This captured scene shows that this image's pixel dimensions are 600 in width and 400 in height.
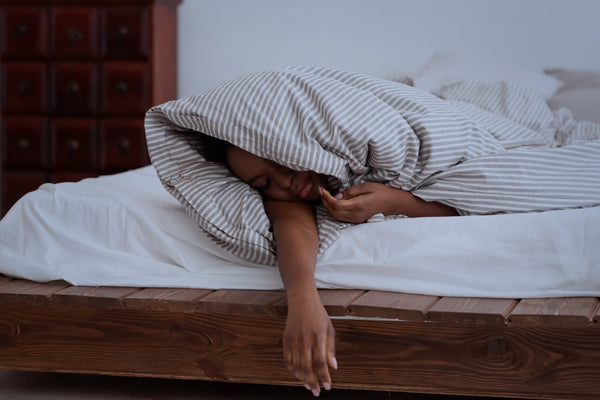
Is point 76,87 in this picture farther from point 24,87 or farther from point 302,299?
point 302,299

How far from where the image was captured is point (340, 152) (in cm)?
109

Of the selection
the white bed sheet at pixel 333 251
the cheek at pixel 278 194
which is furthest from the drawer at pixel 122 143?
the cheek at pixel 278 194

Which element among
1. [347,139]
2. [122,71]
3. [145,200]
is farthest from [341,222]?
[122,71]

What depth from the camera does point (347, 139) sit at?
1076mm

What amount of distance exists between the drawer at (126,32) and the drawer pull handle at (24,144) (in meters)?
0.48

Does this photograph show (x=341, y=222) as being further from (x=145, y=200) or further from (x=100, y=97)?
(x=100, y=97)

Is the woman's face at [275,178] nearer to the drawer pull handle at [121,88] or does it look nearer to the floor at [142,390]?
the floor at [142,390]

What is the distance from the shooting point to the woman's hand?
2.88ft

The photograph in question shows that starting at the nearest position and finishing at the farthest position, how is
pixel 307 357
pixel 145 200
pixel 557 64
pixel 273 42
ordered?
1. pixel 307 357
2. pixel 145 200
3. pixel 557 64
4. pixel 273 42

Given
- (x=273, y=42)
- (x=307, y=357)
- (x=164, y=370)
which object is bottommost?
(x=164, y=370)

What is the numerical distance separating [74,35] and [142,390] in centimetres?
179

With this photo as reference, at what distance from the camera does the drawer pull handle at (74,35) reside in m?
2.66

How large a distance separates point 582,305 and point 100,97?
211 cm

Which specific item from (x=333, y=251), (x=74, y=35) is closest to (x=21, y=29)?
(x=74, y=35)
